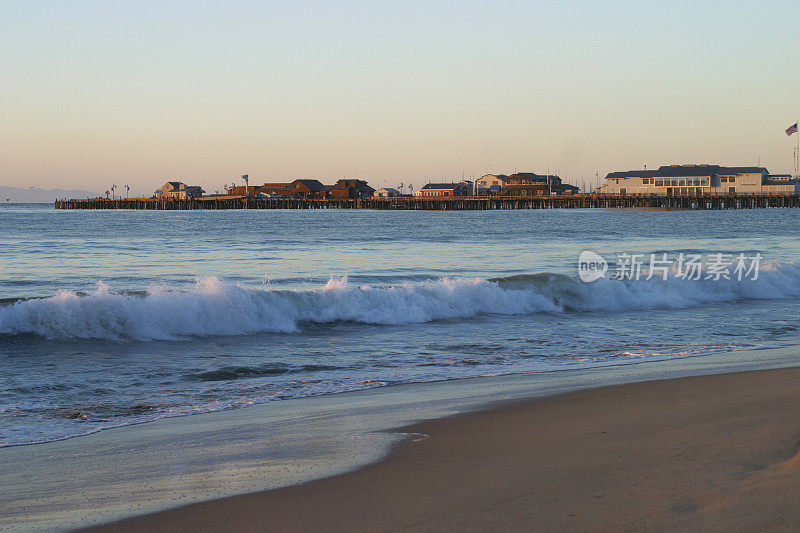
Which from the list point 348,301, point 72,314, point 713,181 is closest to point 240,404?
point 72,314

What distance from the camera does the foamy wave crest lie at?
1332cm

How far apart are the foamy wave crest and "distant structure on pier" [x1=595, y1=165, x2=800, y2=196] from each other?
9943 centimetres

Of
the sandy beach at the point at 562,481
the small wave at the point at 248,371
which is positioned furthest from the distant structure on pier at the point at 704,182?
the sandy beach at the point at 562,481

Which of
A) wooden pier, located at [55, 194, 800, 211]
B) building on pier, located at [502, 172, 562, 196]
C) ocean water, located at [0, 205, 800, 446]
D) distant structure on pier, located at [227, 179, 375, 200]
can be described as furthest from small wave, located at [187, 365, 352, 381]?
distant structure on pier, located at [227, 179, 375, 200]

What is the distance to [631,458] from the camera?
211 inches

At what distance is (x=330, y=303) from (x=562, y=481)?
36.2 ft

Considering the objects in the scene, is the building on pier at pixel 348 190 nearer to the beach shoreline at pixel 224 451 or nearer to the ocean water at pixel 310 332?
the ocean water at pixel 310 332

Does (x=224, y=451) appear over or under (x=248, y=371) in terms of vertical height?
over

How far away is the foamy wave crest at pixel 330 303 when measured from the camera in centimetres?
1332

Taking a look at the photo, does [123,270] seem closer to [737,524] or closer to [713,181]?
[737,524]

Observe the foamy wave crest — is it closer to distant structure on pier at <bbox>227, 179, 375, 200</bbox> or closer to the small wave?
the small wave

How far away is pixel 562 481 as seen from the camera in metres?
4.89

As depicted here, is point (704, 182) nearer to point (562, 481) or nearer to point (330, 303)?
point (330, 303)

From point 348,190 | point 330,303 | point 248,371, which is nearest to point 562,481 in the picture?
point 248,371
